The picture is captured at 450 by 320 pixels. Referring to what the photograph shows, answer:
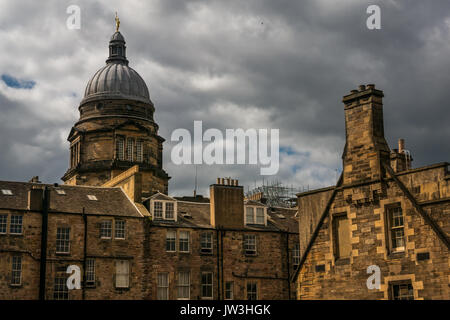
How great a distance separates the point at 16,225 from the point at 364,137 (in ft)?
86.1

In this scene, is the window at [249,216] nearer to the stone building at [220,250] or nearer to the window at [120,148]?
the stone building at [220,250]

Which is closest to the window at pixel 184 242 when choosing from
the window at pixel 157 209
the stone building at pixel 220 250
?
the stone building at pixel 220 250

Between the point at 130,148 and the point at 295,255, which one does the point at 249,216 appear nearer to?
the point at 295,255

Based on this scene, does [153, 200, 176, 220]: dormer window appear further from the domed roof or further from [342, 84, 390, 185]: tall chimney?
[342, 84, 390, 185]: tall chimney

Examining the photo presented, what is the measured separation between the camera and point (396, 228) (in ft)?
92.1

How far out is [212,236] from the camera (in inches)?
A: 2068

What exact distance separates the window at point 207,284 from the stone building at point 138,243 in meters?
0.07

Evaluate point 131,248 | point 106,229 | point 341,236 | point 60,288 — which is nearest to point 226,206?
point 131,248

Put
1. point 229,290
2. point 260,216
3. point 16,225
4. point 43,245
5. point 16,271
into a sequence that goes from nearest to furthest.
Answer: point 16,271 < point 16,225 < point 43,245 < point 229,290 < point 260,216

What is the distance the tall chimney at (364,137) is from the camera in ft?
96.1
